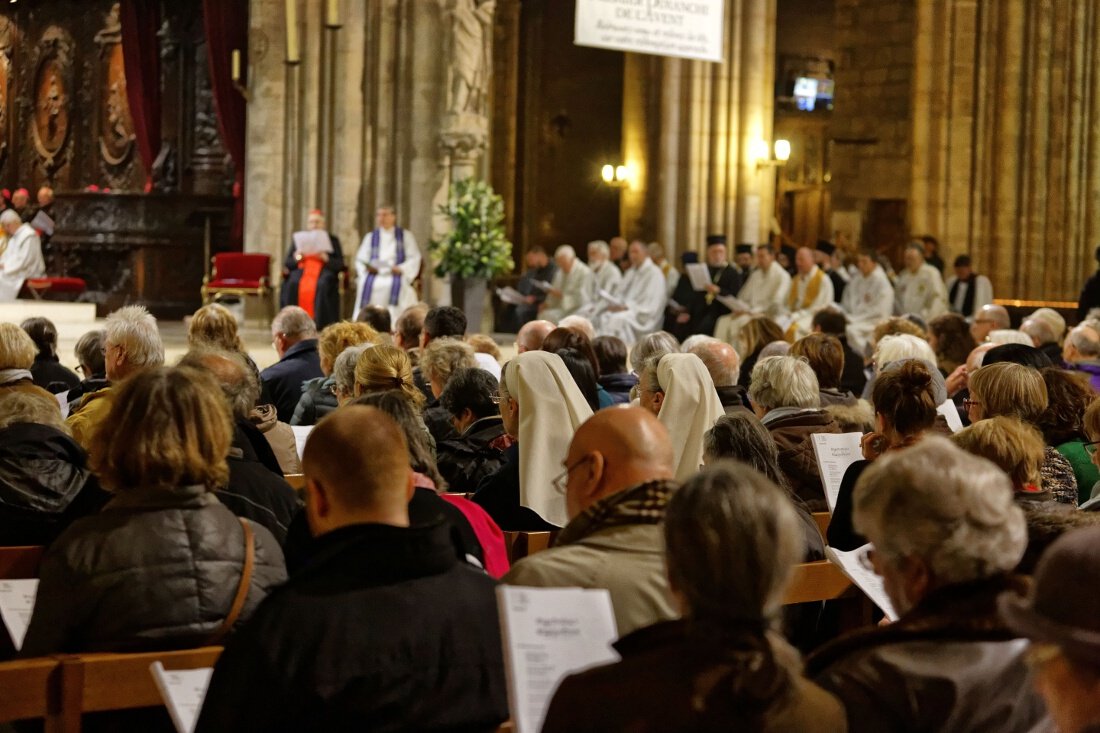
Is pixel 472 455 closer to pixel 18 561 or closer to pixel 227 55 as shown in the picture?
pixel 18 561

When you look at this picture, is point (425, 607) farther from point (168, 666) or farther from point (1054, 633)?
point (1054, 633)

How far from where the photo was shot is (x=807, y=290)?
16312 mm

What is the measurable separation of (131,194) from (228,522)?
14923 mm

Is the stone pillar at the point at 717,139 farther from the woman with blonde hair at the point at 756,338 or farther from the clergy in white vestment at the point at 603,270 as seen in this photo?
the woman with blonde hair at the point at 756,338

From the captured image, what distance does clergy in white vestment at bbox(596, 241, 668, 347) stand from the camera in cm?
1662

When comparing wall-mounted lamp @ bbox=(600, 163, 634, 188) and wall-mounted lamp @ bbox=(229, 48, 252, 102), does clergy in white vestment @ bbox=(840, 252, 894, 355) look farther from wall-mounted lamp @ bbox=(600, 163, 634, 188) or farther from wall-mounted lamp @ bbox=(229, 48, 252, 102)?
wall-mounted lamp @ bbox=(229, 48, 252, 102)

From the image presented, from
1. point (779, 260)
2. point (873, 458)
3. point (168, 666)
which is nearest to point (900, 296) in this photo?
point (779, 260)

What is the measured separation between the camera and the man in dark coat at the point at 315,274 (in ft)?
49.7

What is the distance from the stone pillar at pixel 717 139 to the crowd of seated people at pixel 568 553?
1316 cm

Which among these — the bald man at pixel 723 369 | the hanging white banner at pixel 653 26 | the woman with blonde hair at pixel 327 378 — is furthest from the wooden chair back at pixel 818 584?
the hanging white banner at pixel 653 26

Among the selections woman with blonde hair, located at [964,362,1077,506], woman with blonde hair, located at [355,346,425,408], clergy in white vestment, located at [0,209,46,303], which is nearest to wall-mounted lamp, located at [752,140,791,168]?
clergy in white vestment, located at [0,209,46,303]

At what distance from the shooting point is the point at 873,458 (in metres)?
4.85

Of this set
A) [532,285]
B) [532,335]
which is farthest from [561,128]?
[532,335]

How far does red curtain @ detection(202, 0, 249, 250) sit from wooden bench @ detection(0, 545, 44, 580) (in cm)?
1352
